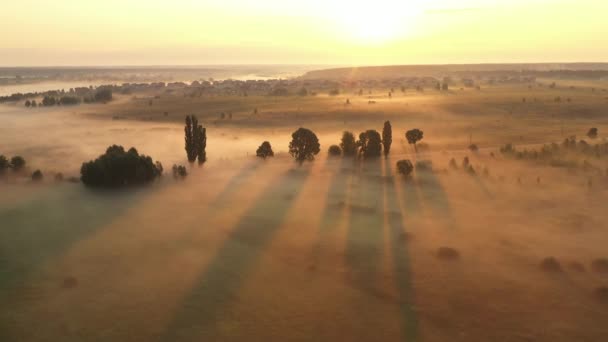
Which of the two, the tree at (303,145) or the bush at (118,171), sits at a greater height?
the tree at (303,145)

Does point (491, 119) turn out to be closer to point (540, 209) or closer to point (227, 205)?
point (540, 209)

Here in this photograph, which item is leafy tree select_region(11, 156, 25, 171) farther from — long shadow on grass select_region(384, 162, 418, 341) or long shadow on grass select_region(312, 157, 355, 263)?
long shadow on grass select_region(384, 162, 418, 341)

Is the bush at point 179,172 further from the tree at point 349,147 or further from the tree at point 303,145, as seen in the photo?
the tree at point 349,147

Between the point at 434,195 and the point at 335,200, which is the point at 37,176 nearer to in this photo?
the point at 335,200

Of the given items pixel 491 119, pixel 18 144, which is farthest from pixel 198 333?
pixel 491 119

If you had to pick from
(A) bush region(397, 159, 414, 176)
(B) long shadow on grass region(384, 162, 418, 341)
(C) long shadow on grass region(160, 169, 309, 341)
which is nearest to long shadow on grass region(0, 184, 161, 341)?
(C) long shadow on grass region(160, 169, 309, 341)

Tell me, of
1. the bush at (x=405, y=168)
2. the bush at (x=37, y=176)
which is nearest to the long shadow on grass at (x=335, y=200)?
the bush at (x=405, y=168)

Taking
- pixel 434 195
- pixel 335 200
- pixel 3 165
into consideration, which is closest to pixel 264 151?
pixel 335 200
